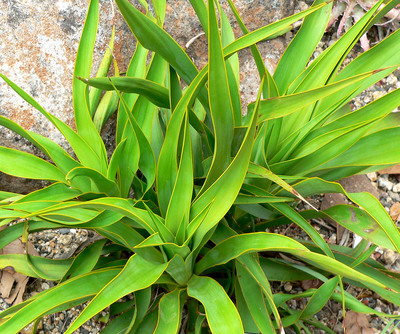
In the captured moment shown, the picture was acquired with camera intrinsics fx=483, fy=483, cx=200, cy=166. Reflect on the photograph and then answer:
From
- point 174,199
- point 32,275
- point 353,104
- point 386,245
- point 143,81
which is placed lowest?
point 32,275

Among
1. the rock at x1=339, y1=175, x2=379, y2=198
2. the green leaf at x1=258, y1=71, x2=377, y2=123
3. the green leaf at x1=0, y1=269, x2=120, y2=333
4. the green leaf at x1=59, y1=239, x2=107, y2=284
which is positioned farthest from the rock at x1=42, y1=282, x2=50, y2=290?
the rock at x1=339, y1=175, x2=379, y2=198

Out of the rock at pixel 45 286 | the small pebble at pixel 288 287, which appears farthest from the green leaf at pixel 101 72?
the small pebble at pixel 288 287

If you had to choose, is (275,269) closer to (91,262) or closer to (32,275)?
(91,262)

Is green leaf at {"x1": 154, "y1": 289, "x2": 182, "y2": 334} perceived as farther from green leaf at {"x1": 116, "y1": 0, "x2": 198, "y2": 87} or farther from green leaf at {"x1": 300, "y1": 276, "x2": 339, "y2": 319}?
green leaf at {"x1": 116, "y1": 0, "x2": 198, "y2": 87}

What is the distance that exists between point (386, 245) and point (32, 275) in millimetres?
908

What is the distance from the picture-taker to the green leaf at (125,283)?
35.7 inches

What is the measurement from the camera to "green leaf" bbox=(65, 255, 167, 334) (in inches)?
35.7

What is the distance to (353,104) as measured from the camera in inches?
68.7

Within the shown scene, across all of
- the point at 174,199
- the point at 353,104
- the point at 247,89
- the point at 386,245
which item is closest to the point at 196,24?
the point at 247,89

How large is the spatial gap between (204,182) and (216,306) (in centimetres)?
28

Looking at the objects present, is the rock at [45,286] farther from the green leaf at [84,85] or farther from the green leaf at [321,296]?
the green leaf at [321,296]

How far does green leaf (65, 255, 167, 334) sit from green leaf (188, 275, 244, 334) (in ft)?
0.36

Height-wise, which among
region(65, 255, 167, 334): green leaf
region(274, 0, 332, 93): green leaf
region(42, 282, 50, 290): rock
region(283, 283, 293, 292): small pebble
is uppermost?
region(274, 0, 332, 93): green leaf

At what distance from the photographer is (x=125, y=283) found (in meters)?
0.97
